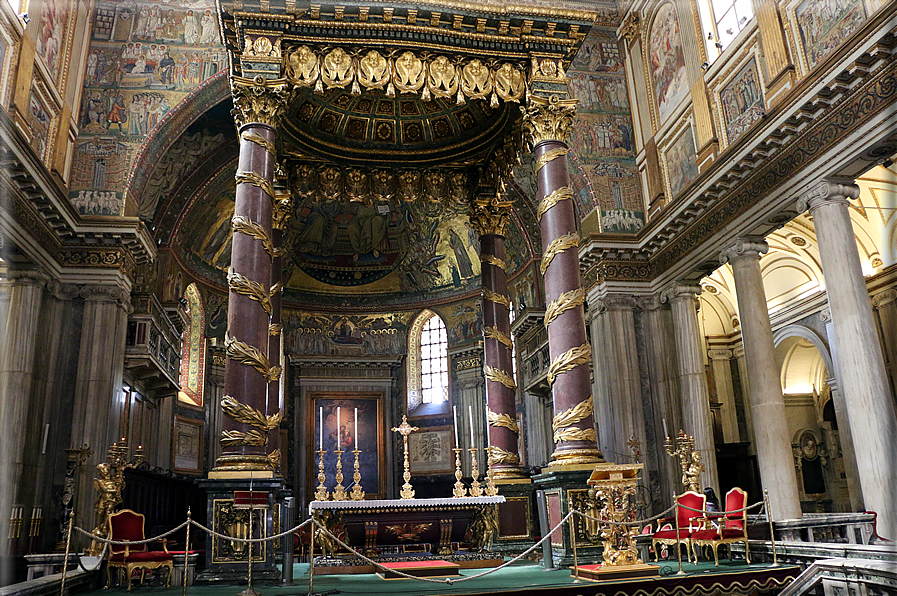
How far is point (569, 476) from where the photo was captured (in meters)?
8.80

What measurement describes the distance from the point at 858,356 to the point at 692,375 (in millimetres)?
5104

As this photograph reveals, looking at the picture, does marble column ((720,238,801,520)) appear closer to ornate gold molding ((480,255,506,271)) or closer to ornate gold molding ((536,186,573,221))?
ornate gold molding ((480,255,506,271))

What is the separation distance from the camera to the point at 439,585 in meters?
7.72

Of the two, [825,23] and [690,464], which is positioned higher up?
[825,23]

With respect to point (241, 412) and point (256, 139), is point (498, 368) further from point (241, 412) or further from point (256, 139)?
point (256, 139)

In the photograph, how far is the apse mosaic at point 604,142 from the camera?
56.2 ft

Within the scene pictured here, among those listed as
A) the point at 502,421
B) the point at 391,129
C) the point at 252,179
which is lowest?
the point at 502,421

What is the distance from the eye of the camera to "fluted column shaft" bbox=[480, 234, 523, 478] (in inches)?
465

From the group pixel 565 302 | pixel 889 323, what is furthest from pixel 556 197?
pixel 889 323

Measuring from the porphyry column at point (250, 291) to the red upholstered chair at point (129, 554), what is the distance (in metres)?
1.42

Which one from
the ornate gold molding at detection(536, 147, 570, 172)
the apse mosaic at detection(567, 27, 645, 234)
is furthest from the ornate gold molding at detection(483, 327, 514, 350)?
the apse mosaic at detection(567, 27, 645, 234)

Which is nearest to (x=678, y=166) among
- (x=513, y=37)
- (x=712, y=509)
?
(x=513, y=37)

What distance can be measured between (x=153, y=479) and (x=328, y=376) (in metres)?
7.86

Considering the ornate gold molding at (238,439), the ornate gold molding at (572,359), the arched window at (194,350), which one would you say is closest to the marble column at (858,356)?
the ornate gold molding at (572,359)
